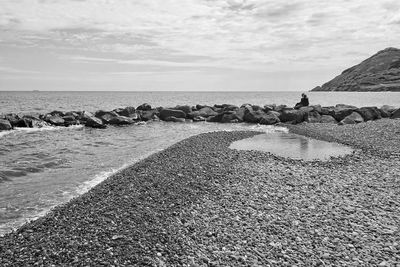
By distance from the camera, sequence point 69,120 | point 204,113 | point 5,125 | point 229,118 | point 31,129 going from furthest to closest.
→ point 204,113 → point 229,118 → point 69,120 → point 31,129 → point 5,125

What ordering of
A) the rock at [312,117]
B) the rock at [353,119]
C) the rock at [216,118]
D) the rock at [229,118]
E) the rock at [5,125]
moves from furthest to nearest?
the rock at [216,118] → the rock at [229,118] → the rock at [312,117] → the rock at [353,119] → the rock at [5,125]

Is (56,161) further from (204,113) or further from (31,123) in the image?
(204,113)

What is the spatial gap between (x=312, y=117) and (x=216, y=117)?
13.2 metres

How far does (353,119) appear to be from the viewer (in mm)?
38250

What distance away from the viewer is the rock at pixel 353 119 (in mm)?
37625

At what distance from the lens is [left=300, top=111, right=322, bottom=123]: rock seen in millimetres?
39531

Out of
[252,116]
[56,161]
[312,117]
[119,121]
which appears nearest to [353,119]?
[312,117]

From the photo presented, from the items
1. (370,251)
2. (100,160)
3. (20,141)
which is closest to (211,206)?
(370,251)

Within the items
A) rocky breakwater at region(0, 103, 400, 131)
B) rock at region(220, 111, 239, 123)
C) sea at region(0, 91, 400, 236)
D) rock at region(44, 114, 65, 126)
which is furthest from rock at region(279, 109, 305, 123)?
rock at region(44, 114, 65, 126)

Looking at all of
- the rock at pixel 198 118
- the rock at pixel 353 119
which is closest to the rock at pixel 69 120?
the rock at pixel 198 118

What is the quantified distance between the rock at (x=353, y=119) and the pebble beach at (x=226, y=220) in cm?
2217

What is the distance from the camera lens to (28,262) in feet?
26.1

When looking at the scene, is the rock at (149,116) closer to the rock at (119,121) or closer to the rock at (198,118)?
the rock at (119,121)

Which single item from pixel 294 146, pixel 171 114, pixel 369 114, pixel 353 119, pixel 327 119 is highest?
pixel 369 114
